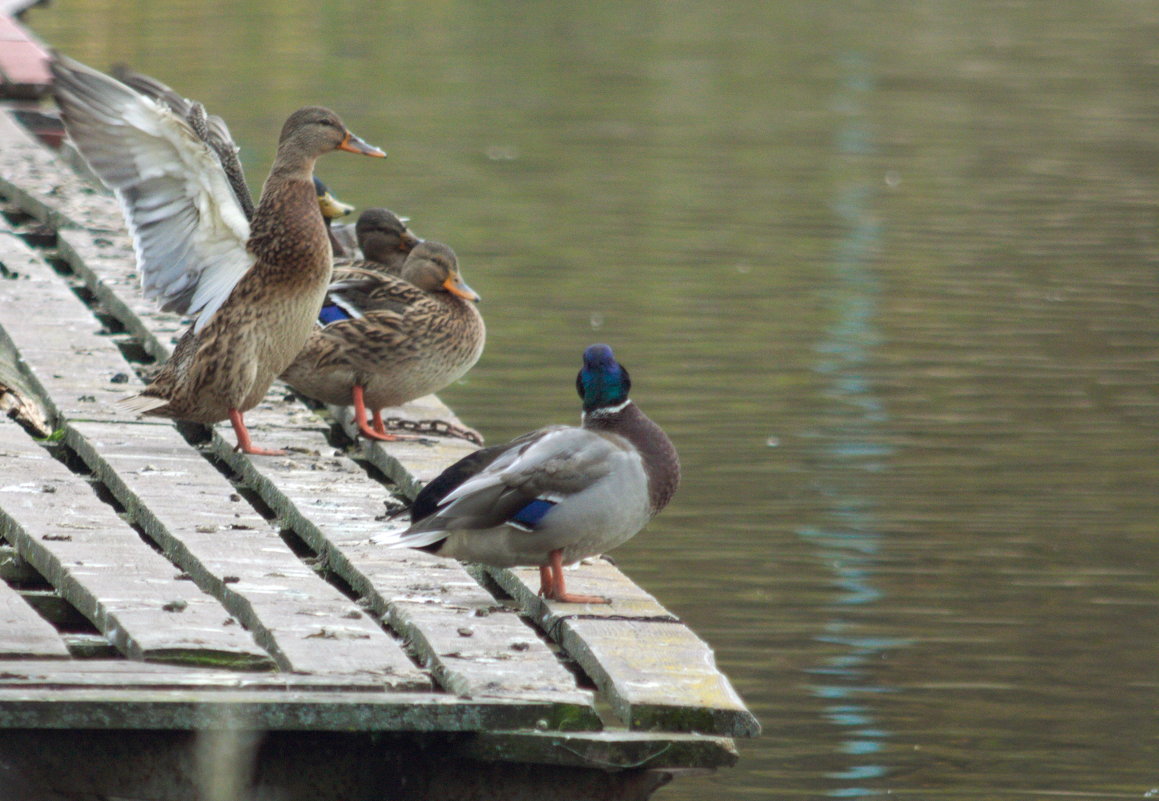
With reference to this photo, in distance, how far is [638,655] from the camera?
4.57 metres

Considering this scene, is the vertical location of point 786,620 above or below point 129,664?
below

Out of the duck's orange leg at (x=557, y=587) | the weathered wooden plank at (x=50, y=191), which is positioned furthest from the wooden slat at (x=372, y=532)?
the weathered wooden plank at (x=50, y=191)

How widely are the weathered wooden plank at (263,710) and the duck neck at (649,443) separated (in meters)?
0.89

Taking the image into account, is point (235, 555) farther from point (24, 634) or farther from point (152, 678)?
point (152, 678)

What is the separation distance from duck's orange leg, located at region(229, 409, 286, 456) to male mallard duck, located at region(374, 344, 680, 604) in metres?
1.37

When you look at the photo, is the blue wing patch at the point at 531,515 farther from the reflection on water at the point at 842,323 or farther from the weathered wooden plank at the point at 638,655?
the reflection on water at the point at 842,323

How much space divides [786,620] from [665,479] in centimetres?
155

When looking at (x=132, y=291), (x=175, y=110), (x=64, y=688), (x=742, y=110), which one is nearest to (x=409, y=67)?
(x=742, y=110)

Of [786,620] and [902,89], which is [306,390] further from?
[902,89]

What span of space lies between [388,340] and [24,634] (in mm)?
2454

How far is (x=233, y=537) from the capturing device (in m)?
5.32

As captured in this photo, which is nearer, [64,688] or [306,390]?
[64,688]

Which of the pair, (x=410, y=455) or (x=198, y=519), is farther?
(x=410, y=455)

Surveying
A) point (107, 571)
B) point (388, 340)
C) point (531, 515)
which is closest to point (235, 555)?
point (107, 571)
